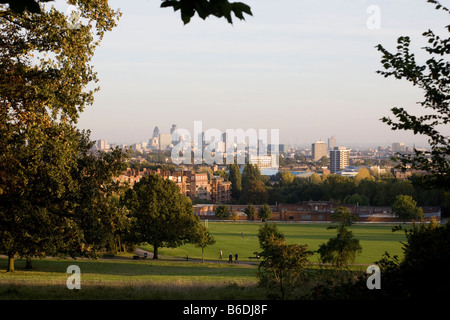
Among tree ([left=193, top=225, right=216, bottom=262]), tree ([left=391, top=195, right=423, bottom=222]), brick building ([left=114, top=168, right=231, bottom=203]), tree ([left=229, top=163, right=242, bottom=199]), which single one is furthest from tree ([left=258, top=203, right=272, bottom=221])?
Answer: tree ([left=193, top=225, right=216, bottom=262])

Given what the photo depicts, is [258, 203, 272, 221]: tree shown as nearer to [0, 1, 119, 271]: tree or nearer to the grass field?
the grass field

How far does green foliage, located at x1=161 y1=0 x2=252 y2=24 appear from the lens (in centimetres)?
437

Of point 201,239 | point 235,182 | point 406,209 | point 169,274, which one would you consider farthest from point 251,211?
point 169,274

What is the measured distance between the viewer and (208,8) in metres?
4.46

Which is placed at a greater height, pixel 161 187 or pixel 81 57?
pixel 81 57

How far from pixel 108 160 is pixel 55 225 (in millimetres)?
2396

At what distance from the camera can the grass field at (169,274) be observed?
9547 millimetres

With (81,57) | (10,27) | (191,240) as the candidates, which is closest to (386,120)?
(81,57)

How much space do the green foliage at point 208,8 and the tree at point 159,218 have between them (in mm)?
33721

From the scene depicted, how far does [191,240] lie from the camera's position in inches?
1527

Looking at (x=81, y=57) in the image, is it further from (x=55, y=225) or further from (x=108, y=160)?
(x=55, y=225)

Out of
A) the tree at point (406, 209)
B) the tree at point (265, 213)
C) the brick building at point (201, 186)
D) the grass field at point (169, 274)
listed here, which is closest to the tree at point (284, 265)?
the grass field at point (169, 274)

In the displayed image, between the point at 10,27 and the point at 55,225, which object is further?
the point at 55,225

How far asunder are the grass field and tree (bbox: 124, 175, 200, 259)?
1483 millimetres
